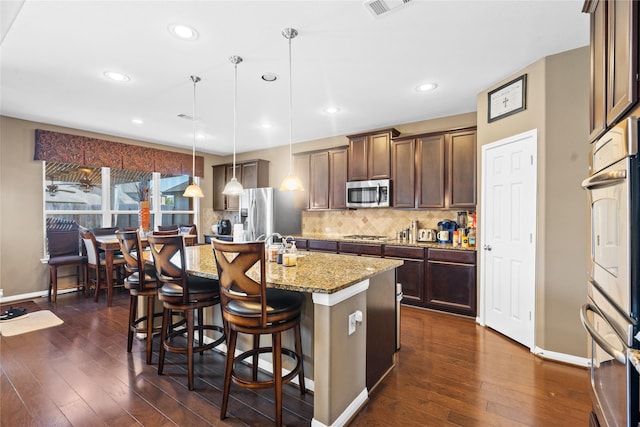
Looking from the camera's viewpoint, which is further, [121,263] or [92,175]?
[92,175]

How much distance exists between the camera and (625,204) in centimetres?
107

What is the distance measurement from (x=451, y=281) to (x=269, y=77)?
3.20m

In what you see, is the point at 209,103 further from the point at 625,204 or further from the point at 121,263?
the point at 625,204

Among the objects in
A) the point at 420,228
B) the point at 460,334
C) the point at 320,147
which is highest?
the point at 320,147

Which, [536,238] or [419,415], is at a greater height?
[536,238]

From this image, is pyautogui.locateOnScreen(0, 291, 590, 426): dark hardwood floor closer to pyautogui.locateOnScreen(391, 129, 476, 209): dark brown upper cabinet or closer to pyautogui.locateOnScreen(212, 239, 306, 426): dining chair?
pyautogui.locateOnScreen(212, 239, 306, 426): dining chair

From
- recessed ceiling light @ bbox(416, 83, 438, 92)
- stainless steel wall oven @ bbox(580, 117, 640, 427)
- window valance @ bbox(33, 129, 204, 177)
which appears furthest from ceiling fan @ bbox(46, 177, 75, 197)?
stainless steel wall oven @ bbox(580, 117, 640, 427)

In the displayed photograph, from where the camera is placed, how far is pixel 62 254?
460cm

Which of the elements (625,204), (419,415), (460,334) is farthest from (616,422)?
(460,334)

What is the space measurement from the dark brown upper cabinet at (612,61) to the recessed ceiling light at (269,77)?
2419mm

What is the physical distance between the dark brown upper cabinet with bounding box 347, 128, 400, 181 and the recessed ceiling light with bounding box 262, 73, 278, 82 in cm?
200

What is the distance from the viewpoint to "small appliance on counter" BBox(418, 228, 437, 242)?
441cm

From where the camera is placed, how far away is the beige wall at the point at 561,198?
8.37 feet

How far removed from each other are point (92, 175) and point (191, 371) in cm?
467
